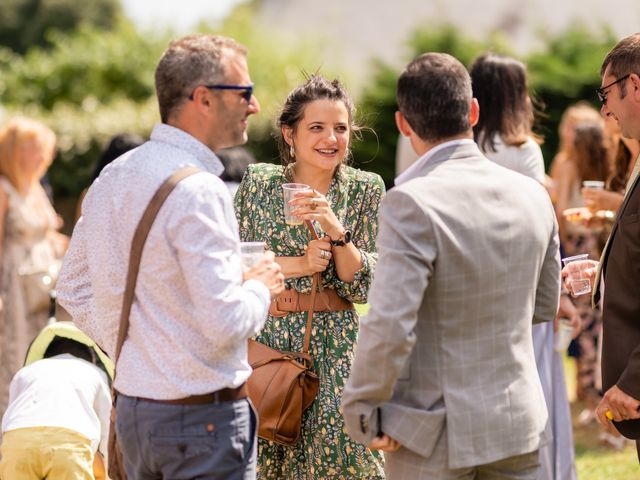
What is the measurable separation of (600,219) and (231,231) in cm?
315

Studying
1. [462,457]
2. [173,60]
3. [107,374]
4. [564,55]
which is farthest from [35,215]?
[564,55]

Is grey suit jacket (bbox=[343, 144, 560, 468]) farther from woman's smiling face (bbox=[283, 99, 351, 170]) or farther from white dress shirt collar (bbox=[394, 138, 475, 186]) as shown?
woman's smiling face (bbox=[283, 99, 351, 170])

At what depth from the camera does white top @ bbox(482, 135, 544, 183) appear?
17.8ft

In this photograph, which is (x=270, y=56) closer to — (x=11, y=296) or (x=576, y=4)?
(x=576, y=4)

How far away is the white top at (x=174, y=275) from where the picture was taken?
3158 millimetres

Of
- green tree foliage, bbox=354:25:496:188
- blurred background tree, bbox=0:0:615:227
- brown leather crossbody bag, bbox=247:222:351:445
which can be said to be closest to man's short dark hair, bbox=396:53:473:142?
brown leather crossbody bag, bbox=247:222:351:445

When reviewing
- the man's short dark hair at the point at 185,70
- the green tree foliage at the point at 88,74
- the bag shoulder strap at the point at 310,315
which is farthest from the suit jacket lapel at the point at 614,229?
the green tree foliage at the point at 88,74

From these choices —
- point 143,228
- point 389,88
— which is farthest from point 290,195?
point 389,88

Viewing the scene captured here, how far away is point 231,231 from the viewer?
10.6 ft

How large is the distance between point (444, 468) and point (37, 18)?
44.7m

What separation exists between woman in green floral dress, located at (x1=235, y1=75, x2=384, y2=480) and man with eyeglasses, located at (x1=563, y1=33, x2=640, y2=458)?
3.30 ft

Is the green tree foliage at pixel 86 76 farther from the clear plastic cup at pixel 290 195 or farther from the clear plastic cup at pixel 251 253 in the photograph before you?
the clear plastic cup at pixel 251 253

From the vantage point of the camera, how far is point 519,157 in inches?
214

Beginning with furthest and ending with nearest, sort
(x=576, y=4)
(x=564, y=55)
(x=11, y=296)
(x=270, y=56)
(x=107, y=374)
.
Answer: (x=576, y=4)
(x=270, y=56)
(x=564, y=55)
(x=11, y=296)
(x=107, y=374)
